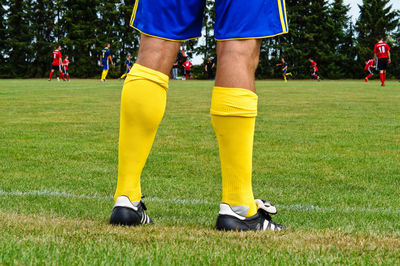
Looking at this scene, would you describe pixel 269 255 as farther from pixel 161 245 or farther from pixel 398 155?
pixel 398 155

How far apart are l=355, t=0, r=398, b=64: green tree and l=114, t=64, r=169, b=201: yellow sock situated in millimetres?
57127

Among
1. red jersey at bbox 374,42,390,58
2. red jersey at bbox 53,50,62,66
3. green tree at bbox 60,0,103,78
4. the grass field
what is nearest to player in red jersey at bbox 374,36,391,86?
red jersey at bbox 374,42,390,58

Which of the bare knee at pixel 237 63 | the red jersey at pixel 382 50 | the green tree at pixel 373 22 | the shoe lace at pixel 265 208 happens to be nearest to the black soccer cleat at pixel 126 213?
the shoe lace at pixel 265 208

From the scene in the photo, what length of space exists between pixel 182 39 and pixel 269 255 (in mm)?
A: 971

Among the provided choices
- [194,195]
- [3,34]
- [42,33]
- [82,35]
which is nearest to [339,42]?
[82,35]

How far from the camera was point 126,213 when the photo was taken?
2023 millimetres

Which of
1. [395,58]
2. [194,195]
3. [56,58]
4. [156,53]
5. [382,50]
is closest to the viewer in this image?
[156,53]

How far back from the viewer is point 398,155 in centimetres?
462

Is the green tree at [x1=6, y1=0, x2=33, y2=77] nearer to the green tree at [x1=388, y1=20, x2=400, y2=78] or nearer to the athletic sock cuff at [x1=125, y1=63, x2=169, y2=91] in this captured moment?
the green tree at [x1=388, y1=20, x2=400, y2=78]

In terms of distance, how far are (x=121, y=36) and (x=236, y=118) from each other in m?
59.1

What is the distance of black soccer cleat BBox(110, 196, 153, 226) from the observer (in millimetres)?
2025

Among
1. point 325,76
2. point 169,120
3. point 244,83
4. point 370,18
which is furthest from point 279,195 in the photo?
point 370,18

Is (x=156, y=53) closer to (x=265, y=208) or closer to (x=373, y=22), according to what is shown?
(x=265, y=208)

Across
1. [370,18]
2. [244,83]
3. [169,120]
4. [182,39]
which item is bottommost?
[169,120]
